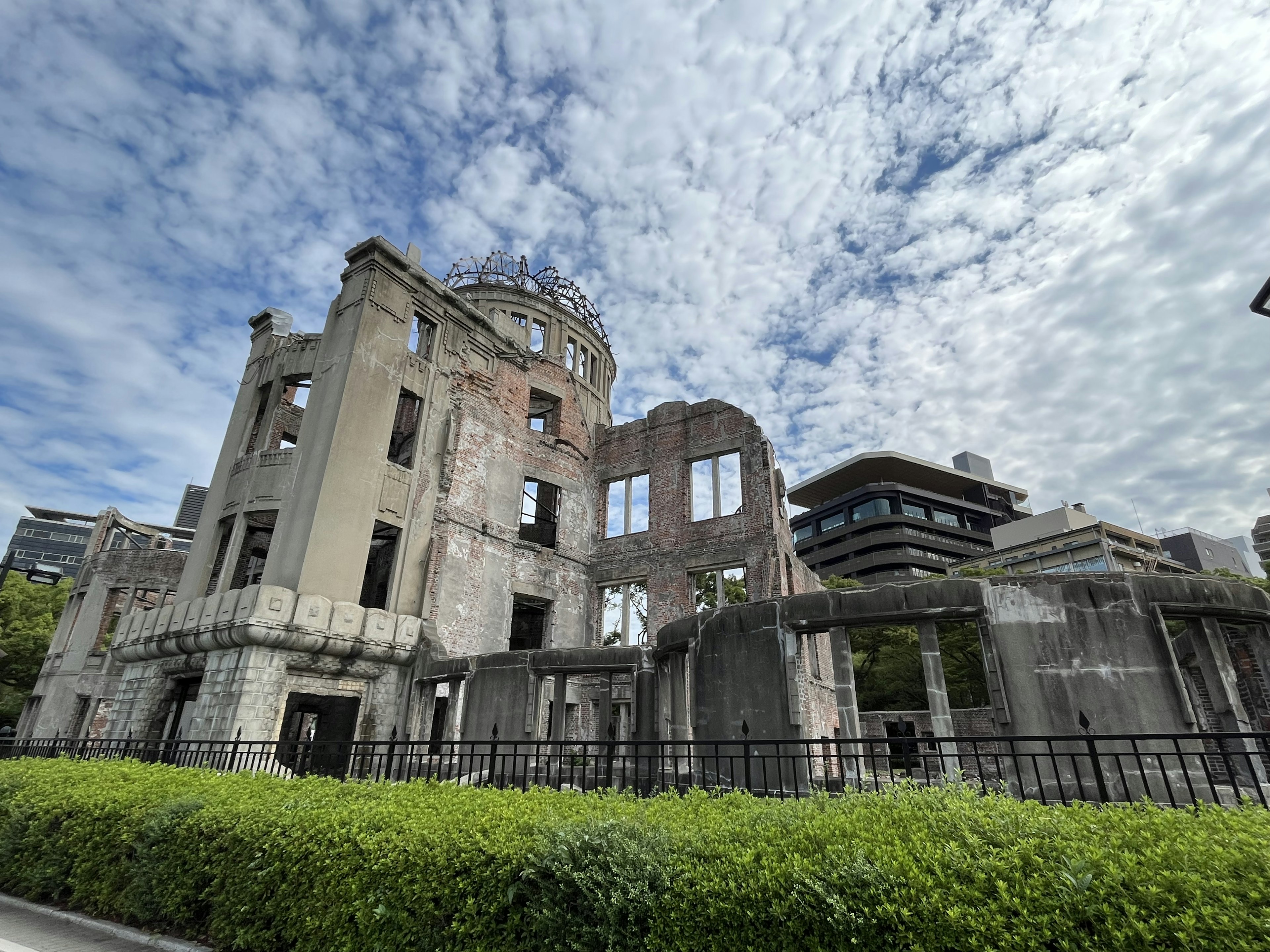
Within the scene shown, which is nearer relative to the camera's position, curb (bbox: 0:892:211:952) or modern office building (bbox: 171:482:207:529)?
curb (bbox: 0:892:211:952)

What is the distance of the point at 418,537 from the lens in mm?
18375

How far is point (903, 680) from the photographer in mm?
32219

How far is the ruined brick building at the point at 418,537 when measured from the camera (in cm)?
1483

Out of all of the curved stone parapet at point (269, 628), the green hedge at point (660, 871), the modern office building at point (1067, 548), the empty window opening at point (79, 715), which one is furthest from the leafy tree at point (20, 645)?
the modern office building at point (1067, 548)

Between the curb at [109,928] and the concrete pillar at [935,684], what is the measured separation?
8571mm

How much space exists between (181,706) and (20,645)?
23985 millimetres

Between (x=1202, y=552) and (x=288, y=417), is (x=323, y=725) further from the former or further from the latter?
(x=1202, y=552)

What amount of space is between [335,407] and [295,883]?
47.3 feet

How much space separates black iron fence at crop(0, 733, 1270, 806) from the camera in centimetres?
538

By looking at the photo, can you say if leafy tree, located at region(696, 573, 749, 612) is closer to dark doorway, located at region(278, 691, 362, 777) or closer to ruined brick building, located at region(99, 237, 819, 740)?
ruined brick building, located at region(99, 237, 819, 740)

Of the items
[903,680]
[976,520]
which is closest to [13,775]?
[903,680]

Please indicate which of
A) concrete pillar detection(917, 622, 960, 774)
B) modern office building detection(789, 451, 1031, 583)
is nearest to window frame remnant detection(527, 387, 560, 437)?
concrete pillar detection(917, 622, 960, 774)

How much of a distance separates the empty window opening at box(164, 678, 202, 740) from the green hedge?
11.6 meters

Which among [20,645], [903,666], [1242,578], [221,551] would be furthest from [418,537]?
[1242,578]
